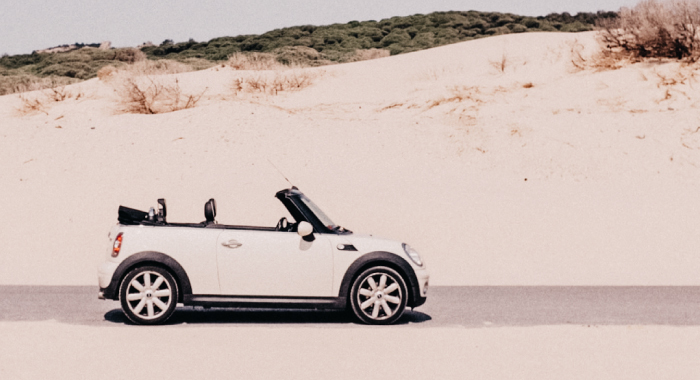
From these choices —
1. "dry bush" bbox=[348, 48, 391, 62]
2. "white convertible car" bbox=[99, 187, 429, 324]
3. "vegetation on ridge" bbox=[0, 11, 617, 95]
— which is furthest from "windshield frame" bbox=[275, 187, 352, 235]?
"dry bush" bbox=[348, 48, 391, 62]

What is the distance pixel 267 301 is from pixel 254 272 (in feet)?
1.13

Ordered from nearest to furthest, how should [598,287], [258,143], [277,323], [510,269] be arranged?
[277,323]
[598,287]
[510,269]
[258,143]

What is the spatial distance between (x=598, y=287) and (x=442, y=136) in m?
15.8

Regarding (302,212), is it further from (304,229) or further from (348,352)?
(348,352)

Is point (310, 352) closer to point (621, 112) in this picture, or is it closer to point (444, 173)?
point (444, 173)

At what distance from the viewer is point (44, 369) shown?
685 centimetres

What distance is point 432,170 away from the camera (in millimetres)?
26312

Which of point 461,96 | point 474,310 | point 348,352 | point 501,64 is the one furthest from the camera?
point 501,64

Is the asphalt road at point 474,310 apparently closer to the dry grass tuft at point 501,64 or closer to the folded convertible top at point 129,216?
the folded convertible top at point 129,216

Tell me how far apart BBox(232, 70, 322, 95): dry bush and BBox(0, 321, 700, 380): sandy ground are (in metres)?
31.2

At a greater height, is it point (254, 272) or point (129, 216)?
point (129, 216)

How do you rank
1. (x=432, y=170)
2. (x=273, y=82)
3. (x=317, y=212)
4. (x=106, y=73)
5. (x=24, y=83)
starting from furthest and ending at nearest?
(x=24, y=83)
(x=106, y=73)
(x=273, y=82)
(x=432, y=170)
(x=317, y=212)

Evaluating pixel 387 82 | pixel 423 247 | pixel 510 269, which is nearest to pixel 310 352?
pixel 510 269

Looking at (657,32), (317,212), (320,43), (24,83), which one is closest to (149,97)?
(657,32)
